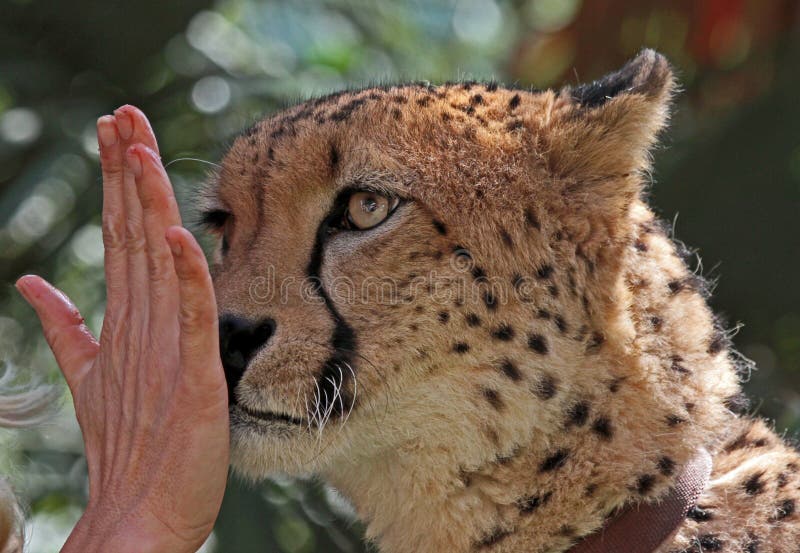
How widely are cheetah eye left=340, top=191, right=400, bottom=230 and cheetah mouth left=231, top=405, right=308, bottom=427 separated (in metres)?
0.45

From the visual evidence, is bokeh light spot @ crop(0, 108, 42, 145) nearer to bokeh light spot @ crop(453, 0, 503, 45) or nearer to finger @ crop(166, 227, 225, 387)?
bokeh light spot @ crop(453, 0, 503, 45)

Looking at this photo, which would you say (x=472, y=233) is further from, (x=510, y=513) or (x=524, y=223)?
(x=510, y=513)

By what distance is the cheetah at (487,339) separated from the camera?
2264mm

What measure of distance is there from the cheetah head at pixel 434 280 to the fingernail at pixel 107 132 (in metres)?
0.43

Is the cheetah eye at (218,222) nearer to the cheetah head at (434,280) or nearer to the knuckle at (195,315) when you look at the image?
the cheetah head at (434,280)

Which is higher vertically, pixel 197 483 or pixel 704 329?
pixel 704 329

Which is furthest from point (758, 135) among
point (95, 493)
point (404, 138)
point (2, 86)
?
point (95, 493)

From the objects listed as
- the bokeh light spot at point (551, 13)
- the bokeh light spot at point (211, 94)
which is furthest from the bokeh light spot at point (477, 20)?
the bokeh light spot at point (211, 94)

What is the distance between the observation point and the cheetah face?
228 centimetres

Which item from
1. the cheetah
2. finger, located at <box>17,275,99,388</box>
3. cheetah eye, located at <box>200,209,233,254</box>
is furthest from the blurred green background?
finger, located at <box>17,275,99,388</box>

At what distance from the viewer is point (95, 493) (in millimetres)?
2061

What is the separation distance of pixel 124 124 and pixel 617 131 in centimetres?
109

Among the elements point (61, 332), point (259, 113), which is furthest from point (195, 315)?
point (259, 113)

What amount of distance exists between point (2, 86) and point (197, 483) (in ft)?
10.4
